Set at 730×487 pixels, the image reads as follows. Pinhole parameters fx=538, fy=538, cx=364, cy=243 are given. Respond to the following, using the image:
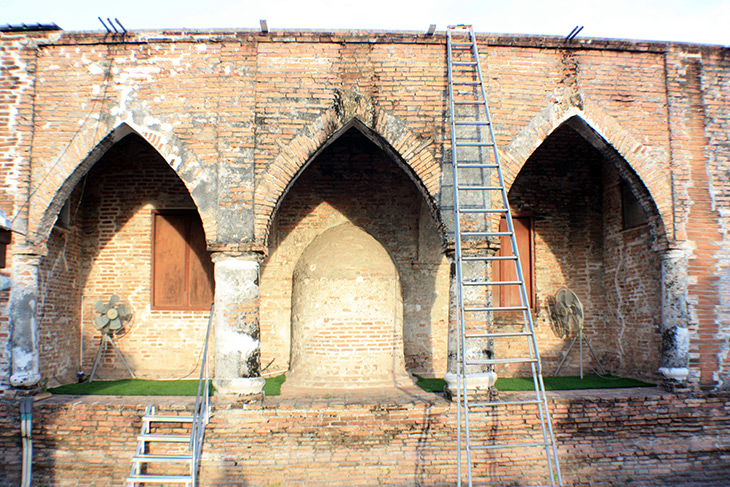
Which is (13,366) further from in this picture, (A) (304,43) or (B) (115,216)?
(A) (304,43)

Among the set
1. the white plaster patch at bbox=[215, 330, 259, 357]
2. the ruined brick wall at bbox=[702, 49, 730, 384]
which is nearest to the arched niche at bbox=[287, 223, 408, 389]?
the white plaster patch at bbox=[215, 330, 259, 357]

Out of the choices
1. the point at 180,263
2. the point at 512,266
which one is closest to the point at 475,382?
the point at 512,266

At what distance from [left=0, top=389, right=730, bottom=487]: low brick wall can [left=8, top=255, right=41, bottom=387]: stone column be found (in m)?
0.43

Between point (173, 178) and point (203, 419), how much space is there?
4718mm

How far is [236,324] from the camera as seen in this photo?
7.18 metres

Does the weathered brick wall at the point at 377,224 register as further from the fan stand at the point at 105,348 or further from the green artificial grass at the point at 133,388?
the fan stand at the point at 105,348

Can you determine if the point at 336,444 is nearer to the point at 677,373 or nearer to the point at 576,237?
the point at 677,373

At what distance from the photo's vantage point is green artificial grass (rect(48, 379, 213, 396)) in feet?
26.1

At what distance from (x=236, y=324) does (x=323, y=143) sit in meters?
2.77

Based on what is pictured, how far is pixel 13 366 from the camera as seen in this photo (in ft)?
23.9

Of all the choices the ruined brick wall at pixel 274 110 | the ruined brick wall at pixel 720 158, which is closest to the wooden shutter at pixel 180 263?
the ruined brick wall at pixel 274 110

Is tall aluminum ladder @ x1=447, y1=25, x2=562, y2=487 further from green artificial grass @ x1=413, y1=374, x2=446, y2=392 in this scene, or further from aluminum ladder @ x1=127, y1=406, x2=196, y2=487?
aluminum ladder @ x1=127, y1=406, x2=196, y2=487

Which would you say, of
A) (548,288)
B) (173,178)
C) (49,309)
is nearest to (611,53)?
(548,288)

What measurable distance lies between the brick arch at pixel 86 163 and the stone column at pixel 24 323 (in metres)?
0.42
